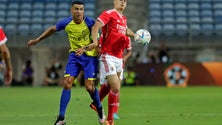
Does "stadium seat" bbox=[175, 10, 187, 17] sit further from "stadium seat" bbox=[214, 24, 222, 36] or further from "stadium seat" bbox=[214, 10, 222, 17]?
"stadium seat" bbox=[214, 24, 222, 36]

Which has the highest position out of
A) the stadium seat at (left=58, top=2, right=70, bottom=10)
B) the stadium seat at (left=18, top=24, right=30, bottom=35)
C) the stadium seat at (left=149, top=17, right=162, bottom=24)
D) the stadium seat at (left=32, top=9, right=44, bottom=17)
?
the stadium seat at (left=58, top=2, right=70, bottom=10)

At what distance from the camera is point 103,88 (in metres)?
11.3

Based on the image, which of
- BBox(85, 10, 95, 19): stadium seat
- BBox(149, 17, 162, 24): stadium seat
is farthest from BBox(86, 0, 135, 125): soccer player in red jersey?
BBox(85, 10, 95, 19): stadium seat

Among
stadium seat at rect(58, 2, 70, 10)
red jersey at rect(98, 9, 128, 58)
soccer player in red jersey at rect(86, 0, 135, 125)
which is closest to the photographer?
soccer player in red jersey at rect(86, 0, 135, 125)

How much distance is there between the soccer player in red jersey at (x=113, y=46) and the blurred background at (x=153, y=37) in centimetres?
1648

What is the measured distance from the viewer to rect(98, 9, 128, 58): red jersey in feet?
33.1

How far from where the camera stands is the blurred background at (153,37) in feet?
87.8

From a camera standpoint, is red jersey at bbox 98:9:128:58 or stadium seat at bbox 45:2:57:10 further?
stadium seat at bbox 45:2:57:10

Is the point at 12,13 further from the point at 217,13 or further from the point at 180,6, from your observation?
the point at 217,13

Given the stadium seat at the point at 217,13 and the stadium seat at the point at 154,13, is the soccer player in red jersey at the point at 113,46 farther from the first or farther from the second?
the stadium seat at the point at 217,13

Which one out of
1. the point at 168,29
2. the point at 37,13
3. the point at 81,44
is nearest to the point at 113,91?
the point at 81,44

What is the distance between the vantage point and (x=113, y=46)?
10.1 m

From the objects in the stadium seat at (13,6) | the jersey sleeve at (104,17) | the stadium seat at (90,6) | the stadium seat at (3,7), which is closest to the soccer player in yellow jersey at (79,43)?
the jersey sleeve at (104,17)

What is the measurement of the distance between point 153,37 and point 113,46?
18.7 m
